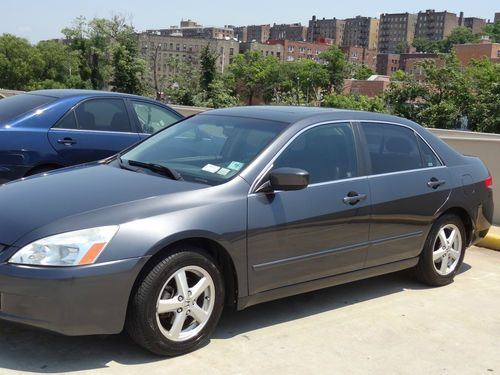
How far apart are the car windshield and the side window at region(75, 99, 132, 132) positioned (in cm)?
221

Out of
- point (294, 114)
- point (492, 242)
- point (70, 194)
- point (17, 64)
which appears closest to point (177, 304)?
point (70, 194)

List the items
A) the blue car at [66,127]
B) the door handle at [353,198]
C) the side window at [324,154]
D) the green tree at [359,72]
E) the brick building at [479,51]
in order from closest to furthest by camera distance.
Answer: the side window at [324,154]
the door handle at [353,198]
the blue car at [66,127]
the brick building at [479,51]
the green tree at [359,72]

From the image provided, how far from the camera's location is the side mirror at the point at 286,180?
4086 millimetres

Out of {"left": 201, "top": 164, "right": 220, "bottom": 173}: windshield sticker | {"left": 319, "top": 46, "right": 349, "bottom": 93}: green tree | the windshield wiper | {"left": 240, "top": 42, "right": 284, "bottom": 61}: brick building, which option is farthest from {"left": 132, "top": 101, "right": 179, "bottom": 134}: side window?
{"left": 240, "top": 42, "right": 284, "bottom": 61}: brick building

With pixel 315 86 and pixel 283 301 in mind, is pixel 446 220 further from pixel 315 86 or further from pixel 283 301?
pixel 315 86

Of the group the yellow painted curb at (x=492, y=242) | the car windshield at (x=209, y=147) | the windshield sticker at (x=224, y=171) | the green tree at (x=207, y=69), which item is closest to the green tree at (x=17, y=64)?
the green tree at (x=207, y=69)

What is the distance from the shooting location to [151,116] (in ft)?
25.4

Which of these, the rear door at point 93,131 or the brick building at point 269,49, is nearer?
the rear door at point 93,131

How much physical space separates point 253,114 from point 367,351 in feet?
6.39

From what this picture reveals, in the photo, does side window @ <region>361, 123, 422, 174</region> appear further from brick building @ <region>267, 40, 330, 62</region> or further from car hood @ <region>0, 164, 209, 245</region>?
brick building @ <region>267, 40, 330, 62</region>

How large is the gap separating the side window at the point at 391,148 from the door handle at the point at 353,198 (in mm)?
314

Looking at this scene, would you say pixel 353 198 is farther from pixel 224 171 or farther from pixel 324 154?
pixel 224 171

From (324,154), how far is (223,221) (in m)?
1.15

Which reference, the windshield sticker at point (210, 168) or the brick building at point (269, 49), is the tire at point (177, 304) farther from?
the brick building at point (269, 49)
